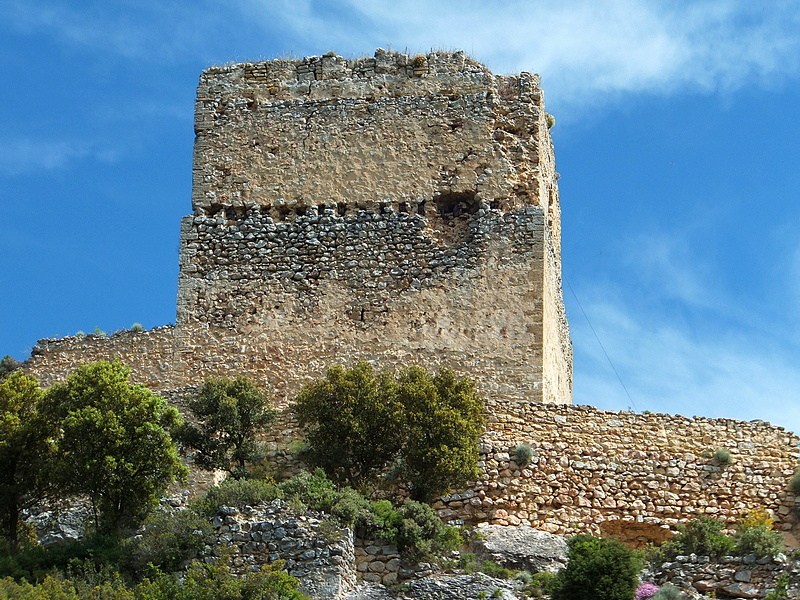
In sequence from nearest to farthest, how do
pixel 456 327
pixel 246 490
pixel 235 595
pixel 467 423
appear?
pixel 235 595, pixel 246 490, pixel 467 423, pixel 456 327

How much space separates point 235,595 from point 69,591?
1.98m

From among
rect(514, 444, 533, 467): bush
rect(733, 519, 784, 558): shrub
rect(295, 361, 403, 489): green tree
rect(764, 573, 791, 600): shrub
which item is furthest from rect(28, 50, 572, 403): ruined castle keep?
rect(764, 573, 791, 600): shrub

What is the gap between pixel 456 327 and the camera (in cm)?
2873

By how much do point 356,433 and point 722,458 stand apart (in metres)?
5.36

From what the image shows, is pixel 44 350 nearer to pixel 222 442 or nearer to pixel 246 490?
pixel 222 442

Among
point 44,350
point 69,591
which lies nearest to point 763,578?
point 69,591

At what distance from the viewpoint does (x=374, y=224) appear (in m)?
30.0

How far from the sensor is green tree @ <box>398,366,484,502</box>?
24609mm

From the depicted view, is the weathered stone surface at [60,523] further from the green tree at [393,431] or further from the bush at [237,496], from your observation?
the green tree at [393,431]

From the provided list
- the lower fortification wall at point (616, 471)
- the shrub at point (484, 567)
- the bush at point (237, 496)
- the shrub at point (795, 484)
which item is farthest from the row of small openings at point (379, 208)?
the shrub at point (484, 567)

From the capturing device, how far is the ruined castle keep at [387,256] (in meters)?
26.7

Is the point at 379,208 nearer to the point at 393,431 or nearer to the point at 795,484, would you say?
the point at 393,431

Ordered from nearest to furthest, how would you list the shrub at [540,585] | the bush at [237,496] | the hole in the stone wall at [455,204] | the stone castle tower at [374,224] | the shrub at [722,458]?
the shrub at [540,585], the bush at [237,496], the shrub at [722,458], the stone castle tower at [374,224], the hole in the stone wall at [455,204]

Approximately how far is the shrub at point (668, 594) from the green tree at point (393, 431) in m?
3.96
